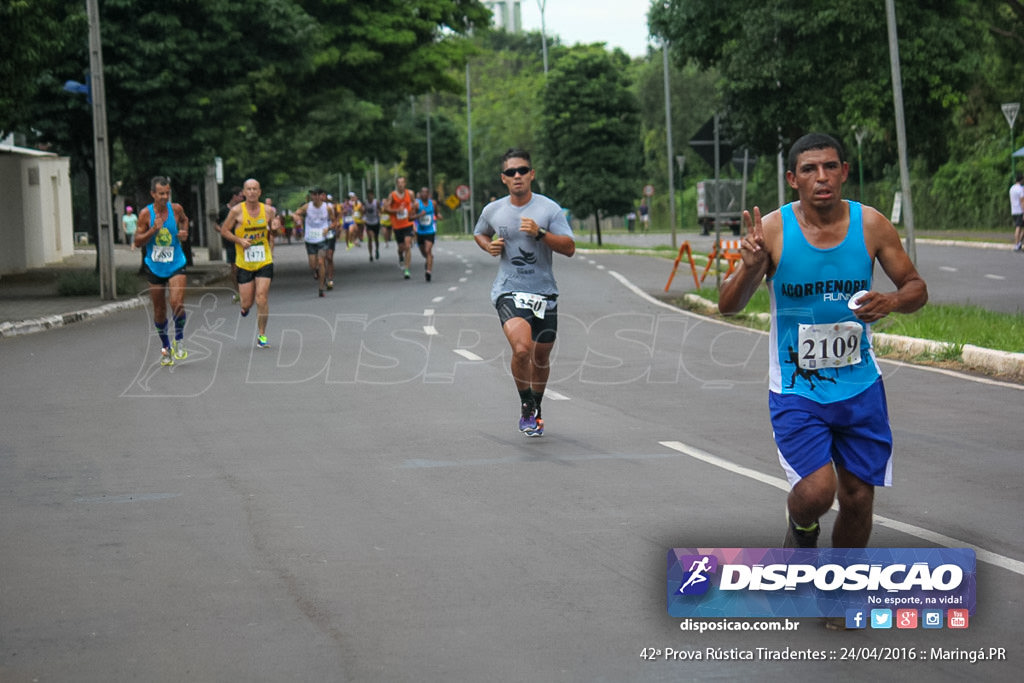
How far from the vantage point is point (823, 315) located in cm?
548

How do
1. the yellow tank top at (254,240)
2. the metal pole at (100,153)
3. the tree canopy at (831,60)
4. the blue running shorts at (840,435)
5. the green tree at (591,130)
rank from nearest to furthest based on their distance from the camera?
the blue running shorts at (840,435) < the yellow tank top at (254,240) < the metal pole at (100,153) < the tree canopy at (831,60) < the green tree at (591,130)

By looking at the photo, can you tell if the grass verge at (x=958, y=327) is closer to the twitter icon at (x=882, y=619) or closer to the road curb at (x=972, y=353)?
the road curb at (x=972, y=353)

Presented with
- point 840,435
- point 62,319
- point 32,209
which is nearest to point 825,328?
point 840,435

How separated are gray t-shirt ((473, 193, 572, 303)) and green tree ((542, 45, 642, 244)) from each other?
4947 centimetres

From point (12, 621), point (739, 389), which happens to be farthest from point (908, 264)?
point (739, 389)

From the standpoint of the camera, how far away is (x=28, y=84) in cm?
2405

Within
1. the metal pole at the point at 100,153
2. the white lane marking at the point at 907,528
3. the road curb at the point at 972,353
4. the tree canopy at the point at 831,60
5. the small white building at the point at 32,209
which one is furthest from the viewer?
the small white building at the point at 32,209

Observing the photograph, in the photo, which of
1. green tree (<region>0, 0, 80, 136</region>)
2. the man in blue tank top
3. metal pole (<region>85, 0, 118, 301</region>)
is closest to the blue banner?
the man in blue tank top

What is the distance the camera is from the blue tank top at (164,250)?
1583 cm

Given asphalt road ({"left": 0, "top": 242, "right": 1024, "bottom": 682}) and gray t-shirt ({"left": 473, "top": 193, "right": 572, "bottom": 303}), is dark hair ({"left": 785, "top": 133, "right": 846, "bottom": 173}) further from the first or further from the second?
gray t-shirt ({"left": 473, "top": 193, "right": 572, "bottom": 303})

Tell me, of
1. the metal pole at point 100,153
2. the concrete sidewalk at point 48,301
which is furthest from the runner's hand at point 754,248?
the metal pole at point 100,153

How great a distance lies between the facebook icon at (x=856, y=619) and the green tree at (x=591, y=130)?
54892 mm

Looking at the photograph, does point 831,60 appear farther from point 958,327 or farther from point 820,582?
point 820,582

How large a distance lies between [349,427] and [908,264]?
6.22 meters
